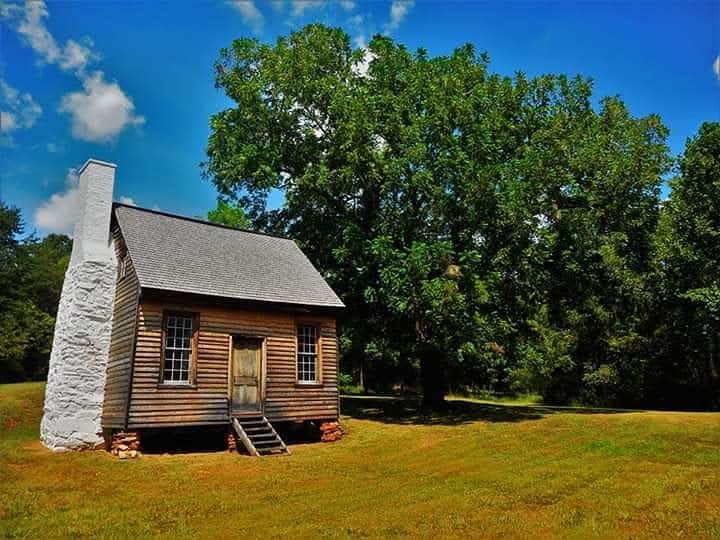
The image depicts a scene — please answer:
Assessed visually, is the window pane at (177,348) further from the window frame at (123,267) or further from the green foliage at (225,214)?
the green foliage at (225,214)

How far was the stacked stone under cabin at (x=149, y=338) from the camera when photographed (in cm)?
1656

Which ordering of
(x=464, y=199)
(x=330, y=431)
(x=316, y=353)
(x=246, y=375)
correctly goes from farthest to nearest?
1. (x=464, y=199)
2. (x=316, y=353)
3. (x=330, y=431)
4. (x=246, y=375)

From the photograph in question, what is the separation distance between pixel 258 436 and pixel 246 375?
6.76 ft

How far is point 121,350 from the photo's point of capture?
56.2 ft

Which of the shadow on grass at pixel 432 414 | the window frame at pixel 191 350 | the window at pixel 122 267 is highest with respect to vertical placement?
the window at pixel 122 267

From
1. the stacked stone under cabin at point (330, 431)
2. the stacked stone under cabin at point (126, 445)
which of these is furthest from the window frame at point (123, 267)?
the stacked stone under cabin at point (330, 431)

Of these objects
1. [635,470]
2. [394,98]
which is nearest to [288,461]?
[635,470]

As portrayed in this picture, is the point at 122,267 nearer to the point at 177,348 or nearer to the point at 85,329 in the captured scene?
the point at 85,329

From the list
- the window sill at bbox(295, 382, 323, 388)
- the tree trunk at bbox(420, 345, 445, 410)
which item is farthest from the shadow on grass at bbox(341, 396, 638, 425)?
the window sill at bbox(295, 382, 323, 388)

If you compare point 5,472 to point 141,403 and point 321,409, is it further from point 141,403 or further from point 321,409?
point 321,409

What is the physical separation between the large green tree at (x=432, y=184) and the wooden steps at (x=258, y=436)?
6.82 metres

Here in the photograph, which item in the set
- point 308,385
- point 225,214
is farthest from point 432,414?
point 225,214

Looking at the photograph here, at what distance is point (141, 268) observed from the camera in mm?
17047

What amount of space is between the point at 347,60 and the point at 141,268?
15873 millimetres
